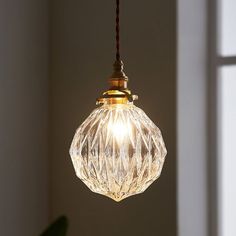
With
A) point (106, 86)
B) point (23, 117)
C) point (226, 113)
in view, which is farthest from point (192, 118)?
point (23, 117)

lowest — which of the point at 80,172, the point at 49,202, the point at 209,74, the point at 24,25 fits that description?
the point at 49,202

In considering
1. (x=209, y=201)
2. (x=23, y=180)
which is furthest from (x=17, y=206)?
(x=209, y=201)

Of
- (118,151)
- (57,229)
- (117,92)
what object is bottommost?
(57,229)

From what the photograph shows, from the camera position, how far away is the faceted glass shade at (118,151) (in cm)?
88

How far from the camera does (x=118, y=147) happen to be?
88 centimetres

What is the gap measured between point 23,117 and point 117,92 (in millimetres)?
505

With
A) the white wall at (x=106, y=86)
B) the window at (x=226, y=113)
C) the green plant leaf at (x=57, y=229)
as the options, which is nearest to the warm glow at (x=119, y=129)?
the green plant leaf at (x=57, y=229)

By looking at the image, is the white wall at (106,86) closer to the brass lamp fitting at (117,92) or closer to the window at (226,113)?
the window at (226,113)

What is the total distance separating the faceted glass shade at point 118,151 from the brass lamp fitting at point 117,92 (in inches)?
0.5

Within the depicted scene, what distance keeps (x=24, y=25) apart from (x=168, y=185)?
1.94ft

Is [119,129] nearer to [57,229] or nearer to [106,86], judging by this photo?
[57,229]

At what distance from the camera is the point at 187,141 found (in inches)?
51.0

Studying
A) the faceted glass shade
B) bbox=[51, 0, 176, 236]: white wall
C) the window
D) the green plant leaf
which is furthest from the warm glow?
the window

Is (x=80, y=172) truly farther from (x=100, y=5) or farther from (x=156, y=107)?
(x=100, y=5)
